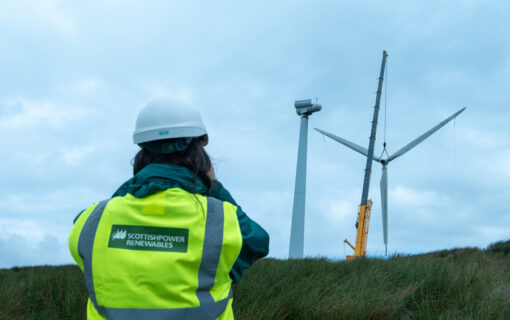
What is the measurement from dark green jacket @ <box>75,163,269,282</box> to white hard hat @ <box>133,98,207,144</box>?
0.33 metres

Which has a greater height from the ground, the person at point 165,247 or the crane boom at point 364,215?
the crane boom at point 364,215

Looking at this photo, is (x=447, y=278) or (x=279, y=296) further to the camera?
(x=447, y=278)

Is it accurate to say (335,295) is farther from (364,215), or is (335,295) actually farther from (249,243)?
(364,215)

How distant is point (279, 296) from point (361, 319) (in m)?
1.19

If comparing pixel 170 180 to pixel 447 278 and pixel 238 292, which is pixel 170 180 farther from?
pixel 447 278

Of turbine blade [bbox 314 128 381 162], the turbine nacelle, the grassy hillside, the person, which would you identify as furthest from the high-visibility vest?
turbine blade [bbox 314 128 381 162]

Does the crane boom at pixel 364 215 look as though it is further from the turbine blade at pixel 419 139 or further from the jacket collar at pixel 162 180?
the jacket collar at pixel 162 180

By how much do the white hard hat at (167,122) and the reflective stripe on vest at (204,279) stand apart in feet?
2.09

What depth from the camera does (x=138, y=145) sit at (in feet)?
10.8

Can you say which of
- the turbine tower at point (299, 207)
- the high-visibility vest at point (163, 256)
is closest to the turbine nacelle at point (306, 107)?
the turbine tower at point (299, 207)

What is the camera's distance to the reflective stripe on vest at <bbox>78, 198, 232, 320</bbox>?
8.44 ft

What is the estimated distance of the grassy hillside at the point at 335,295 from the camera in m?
6.25

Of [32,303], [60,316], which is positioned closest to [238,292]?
[60,316]

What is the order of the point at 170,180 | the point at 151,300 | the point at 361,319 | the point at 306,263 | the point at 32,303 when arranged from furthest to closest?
the point at 306,263 < the point at 32,303 < the point at 361,319 < the point at 170,180 < the point at 151,300
